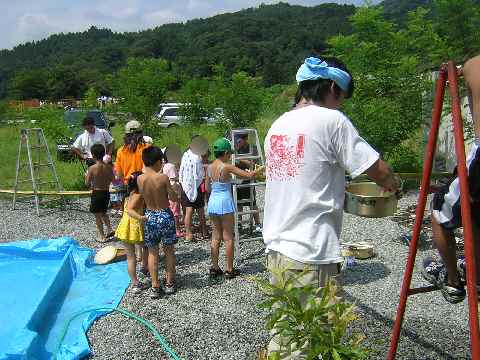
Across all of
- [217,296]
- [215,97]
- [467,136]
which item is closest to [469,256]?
[217,296]

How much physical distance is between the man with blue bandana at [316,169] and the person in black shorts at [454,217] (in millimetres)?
254

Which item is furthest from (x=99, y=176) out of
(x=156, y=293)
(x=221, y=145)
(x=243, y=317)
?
(x=243, y=317)

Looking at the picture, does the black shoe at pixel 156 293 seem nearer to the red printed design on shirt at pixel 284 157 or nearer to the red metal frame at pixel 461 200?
the red printed design on shirt at pixel 284 157

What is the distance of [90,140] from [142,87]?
489 centimetres

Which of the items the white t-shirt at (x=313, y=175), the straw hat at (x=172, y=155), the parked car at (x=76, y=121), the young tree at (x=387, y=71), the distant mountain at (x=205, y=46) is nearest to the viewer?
the white t-shirt at (x=313, y=175)

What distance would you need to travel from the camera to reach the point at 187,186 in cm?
696

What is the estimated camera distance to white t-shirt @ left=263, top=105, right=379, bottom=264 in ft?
7.24

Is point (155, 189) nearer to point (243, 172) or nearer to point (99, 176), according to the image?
point (243, 172)

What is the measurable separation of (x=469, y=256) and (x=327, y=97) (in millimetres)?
979

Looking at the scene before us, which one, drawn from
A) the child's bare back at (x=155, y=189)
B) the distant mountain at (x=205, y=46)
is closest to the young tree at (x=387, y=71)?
the child's bare back at (x=155, y=189)

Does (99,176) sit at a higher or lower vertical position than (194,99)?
lower

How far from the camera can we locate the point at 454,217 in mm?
2262

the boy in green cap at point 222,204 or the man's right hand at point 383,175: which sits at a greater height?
the man's right hand at point 383,175

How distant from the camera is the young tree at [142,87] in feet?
41.4
